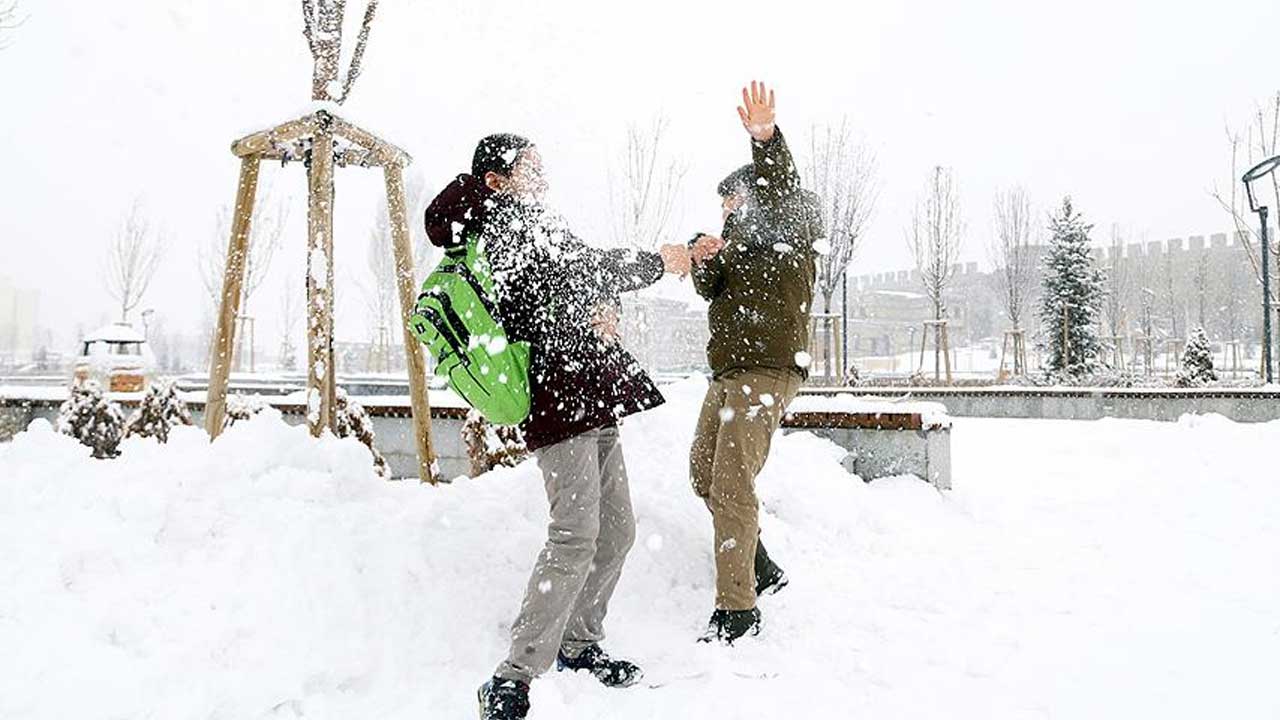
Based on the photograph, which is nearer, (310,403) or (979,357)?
(310,403)

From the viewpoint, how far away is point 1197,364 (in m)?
15.8

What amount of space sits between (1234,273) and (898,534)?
4516 centimetres

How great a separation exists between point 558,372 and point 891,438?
3.32 metres

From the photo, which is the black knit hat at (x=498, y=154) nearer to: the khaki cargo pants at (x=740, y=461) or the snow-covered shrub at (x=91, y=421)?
the khaki cargo pants at (x=740, y=461)

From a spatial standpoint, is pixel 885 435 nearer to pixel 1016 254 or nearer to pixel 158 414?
pixel 158 414

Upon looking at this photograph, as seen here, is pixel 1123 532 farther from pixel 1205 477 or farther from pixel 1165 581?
pixel 1205 477

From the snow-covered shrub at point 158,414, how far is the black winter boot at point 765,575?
5.50 meters

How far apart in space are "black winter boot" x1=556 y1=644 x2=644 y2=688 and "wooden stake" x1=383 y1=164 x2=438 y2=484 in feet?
7.53

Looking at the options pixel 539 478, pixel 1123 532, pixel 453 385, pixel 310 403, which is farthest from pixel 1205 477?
pixel 310 403

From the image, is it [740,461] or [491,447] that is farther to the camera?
[491,447]

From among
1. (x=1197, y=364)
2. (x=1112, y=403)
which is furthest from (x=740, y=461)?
(x=1197, y=364)

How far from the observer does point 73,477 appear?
10.8ft

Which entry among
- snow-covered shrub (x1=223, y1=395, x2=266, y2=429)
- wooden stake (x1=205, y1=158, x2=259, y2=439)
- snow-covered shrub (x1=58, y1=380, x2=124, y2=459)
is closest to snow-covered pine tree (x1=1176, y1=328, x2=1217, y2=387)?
snow-covered shrub (x1=223, y1=395, x2=266, y2=429)

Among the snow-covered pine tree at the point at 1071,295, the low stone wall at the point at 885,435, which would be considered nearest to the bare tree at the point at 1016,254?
the snow-covered pine tree at the point at 1071,295
